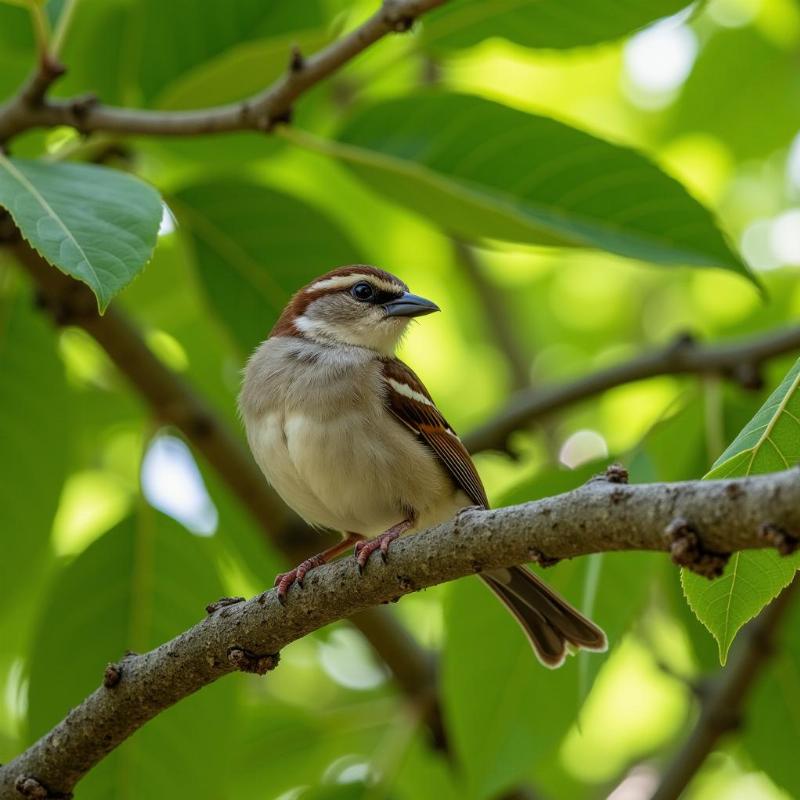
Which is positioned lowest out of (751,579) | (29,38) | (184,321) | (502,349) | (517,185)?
(502,349)

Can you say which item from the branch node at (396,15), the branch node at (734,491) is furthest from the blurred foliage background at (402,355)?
the branch node at (734,491)

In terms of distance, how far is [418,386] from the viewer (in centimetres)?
583

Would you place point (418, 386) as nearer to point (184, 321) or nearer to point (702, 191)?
point (184, 321)

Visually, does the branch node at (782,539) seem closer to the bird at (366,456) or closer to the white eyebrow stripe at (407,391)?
the bird at (366,456)

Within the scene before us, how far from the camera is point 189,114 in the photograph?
4988mm

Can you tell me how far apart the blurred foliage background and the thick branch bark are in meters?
1.40

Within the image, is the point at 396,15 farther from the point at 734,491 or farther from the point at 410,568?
the point at 734,491

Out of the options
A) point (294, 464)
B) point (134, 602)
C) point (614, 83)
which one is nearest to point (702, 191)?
point (614, 83)

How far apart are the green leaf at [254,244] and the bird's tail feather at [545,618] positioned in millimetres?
1753

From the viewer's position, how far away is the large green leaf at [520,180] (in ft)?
15.8

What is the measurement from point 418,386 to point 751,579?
2817 mm

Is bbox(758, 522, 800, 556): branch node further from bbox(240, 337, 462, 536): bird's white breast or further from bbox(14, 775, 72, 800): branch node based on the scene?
bbox(240, 337, 462, 536): bird's white breast

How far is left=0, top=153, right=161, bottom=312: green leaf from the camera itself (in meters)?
3.38

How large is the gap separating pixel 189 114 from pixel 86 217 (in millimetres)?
1428
